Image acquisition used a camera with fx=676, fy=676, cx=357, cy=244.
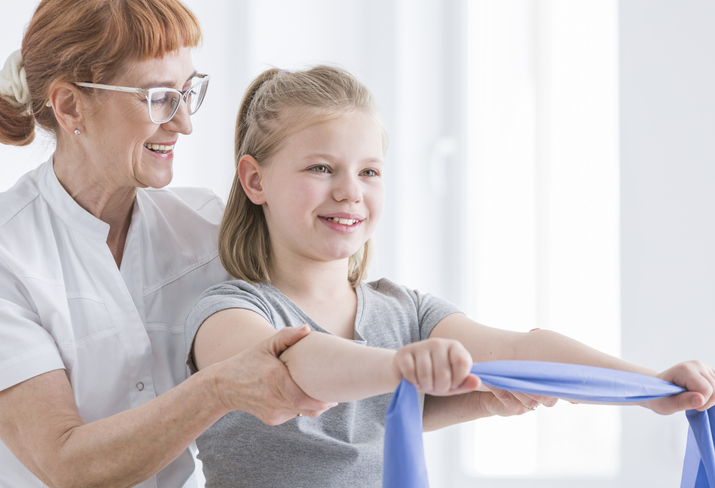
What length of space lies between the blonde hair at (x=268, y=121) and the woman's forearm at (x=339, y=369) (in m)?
0.41

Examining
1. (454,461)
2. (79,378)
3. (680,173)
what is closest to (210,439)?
(79,378)

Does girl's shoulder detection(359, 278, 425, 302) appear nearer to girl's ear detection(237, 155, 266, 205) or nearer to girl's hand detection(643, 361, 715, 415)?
girl's ear detection(237, 155, 266, 205)

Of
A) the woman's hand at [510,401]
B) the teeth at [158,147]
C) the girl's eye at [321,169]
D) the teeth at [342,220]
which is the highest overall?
the teeth at [158,147]

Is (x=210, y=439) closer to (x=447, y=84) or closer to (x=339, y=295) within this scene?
(x=339, y=295)

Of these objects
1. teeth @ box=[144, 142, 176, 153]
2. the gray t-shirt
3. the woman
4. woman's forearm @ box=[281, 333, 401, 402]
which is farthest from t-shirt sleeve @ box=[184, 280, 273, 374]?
teeth @ box=[144, 142, 176, 153]

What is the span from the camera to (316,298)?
1325 mm

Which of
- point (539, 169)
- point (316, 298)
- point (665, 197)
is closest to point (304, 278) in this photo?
point (316, 298)

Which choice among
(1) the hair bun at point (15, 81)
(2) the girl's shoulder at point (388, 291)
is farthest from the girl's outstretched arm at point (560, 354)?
(1) the hair bun at point (15, 81)

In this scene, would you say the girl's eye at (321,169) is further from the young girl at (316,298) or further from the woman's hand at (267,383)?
the woman's hand at (267,383)

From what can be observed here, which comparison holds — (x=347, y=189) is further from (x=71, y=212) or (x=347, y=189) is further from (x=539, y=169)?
(x=539, y=169)

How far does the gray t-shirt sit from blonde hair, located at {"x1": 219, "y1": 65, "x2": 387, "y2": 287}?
11cm

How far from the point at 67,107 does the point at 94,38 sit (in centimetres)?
16

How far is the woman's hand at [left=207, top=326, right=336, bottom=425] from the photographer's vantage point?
94 cm

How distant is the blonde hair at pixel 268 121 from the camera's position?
1295mm
